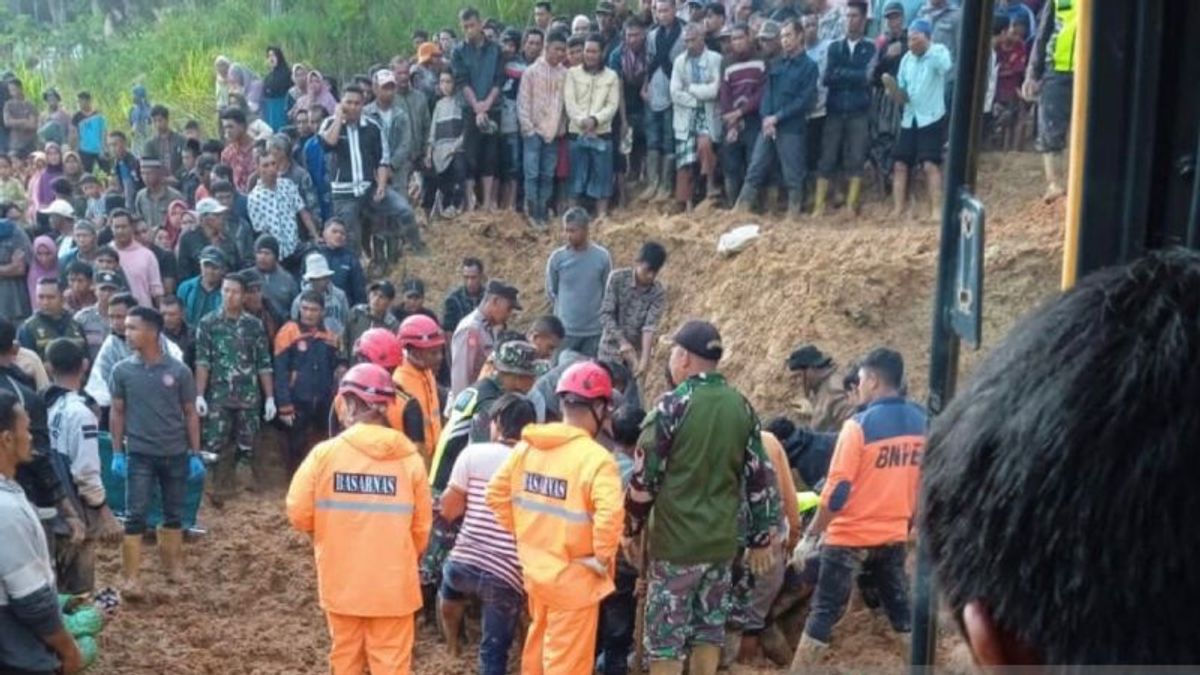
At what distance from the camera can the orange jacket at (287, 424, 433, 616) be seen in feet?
23.0

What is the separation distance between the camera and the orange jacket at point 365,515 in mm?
6996

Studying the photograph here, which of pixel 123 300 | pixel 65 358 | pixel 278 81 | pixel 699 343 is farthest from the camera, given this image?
pixel 278 81

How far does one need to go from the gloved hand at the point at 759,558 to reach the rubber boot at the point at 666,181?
7.73 meters

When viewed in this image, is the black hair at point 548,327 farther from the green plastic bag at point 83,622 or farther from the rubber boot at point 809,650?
the green plastic bag at point 83,622

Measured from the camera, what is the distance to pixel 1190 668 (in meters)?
1.07

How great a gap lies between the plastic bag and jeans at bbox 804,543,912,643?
599 cm

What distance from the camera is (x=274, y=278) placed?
12812mm

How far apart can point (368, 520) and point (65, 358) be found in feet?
9.57

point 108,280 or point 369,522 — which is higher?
point 108,280

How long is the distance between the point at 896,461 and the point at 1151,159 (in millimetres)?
4919

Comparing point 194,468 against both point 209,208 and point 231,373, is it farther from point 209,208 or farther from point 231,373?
point 209,208

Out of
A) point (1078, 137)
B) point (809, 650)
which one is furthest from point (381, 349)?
point (1078, 137)

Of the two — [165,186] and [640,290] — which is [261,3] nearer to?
[165,186]

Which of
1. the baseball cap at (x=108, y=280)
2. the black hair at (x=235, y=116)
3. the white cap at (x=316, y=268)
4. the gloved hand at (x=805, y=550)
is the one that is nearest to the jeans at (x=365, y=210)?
the white cap at (x=316, y=268)
